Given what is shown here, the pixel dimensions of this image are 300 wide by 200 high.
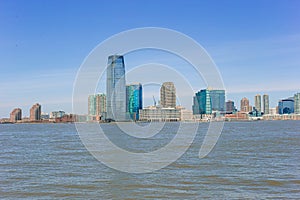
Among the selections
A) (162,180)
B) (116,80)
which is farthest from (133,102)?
(162,180)

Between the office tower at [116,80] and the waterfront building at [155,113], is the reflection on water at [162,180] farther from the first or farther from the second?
the waterfront building at [155,113]

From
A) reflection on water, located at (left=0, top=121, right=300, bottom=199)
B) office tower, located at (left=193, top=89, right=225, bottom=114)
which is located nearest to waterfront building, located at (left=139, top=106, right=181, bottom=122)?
office tower, located at (left=193, top=89, right=225, bottom=114)

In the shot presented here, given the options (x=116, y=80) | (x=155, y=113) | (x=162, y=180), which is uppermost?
(x=116, y=80)

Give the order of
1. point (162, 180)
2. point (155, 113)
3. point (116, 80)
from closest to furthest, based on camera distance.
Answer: point (162, 180)
point (116, 80)
point (155, 113)

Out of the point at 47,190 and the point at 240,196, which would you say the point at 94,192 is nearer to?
the point at 47,190

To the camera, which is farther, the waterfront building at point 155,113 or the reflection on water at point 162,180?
the waterfront building at point 155,113

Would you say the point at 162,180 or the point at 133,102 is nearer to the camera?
the point at 162,180

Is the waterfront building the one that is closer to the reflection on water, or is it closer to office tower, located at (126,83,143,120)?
office tower, located at (126,83,143,120)

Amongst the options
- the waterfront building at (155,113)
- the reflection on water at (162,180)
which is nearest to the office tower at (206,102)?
the waterfront building at (155,113)

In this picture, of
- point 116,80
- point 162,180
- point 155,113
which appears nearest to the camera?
point 162,180

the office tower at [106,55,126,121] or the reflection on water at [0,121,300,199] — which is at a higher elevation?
the office tower at [106,55,126,121]

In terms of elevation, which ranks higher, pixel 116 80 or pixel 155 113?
pixel 116 80

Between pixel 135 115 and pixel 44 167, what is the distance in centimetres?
11475

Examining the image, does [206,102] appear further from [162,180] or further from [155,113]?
[162,180]
